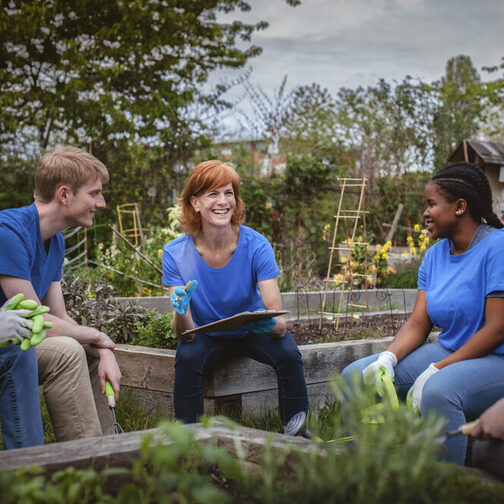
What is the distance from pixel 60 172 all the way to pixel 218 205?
787 mm

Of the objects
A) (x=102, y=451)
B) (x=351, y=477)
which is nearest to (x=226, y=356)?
(x=102, y=451)

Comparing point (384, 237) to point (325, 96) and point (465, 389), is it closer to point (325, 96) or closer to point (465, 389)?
point (325, 96)

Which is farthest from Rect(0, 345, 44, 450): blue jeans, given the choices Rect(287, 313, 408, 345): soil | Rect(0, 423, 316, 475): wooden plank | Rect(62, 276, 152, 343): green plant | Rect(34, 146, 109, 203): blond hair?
Rect(287, 313, 408, 345): soil

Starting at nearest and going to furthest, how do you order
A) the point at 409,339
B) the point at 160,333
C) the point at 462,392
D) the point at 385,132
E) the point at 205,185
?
1. the point at 462,392
2. the point at 409,339
3. the point at 205,185
4. the point at 160,333
5. the point at 385,132

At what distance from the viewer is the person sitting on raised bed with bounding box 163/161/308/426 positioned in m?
2.43

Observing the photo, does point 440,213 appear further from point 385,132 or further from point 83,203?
point 385,132

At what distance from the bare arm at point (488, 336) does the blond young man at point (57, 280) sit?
1.37 m

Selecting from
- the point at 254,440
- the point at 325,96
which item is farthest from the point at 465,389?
the point at 325,96

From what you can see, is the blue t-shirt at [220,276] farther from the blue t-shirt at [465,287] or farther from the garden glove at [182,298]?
the blue t-shirt at [465,287]

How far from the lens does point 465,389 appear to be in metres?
1.85

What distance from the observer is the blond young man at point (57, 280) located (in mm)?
1951

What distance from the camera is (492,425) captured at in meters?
1.22

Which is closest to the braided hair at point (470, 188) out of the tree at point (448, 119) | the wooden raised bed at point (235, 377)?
the wooden raised bed at point (235, 377)

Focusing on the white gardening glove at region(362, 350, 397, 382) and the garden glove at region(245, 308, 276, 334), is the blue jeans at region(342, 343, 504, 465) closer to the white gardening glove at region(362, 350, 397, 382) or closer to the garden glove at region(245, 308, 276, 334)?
the white gardening glove at region(362, 350, 397, 382)
